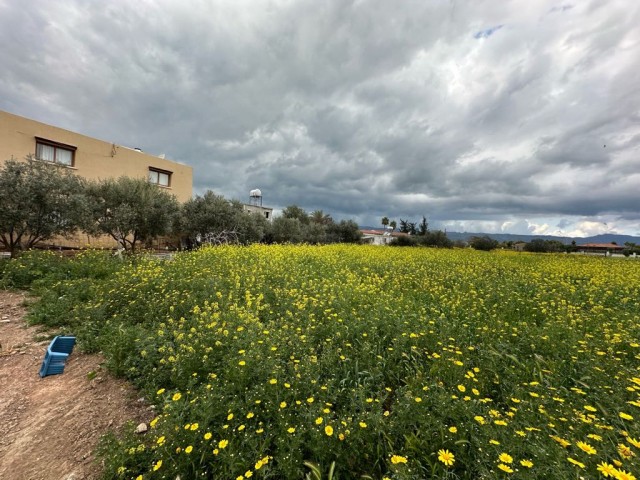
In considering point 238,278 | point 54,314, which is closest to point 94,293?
point 54,314

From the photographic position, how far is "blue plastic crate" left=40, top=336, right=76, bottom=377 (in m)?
4.11

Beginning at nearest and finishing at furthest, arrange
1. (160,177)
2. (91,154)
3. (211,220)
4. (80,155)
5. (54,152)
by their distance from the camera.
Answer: (54,152)
(80,155)
(91,154)
(211,220)
(160,177)

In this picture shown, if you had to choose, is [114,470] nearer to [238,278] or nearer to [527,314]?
[238,278]

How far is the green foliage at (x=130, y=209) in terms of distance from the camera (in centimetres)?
1570

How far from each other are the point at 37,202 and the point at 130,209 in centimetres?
591

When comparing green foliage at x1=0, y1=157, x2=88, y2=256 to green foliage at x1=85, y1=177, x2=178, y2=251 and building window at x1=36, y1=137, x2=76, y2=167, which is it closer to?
green foliage at x1=85, y1=177, x2=178, y2=251

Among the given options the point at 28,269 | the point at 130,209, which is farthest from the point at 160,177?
the point at 28,269

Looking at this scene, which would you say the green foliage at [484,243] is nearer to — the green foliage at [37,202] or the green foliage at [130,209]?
the green foliage at [130,209]

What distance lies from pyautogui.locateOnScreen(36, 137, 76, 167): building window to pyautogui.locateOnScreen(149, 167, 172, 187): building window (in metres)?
5.99

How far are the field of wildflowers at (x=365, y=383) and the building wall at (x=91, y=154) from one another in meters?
15.5

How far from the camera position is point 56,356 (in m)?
4.22

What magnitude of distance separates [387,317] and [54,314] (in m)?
6.62

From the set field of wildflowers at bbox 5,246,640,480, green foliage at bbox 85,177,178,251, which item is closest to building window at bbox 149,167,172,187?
green foliage at bbox 85,177,178,251

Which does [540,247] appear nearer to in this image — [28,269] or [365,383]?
[365,383]
